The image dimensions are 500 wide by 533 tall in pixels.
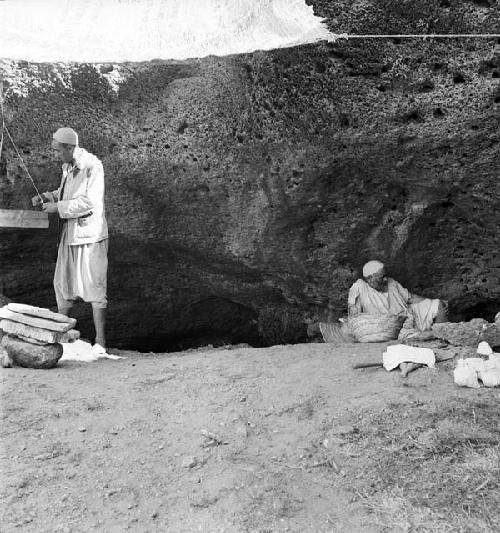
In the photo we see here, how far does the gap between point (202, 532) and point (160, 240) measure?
4000 millimetres

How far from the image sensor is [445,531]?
316 cm

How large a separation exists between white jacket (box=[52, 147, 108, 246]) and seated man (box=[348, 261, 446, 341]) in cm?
203

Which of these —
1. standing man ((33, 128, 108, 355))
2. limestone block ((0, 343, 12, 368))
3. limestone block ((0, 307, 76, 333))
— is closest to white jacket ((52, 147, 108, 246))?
standing man ((33, 128, 108, 355))

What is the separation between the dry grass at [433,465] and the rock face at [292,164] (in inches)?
93.0

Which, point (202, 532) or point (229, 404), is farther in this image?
point (229, 404)

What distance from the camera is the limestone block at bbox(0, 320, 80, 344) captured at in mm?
5223

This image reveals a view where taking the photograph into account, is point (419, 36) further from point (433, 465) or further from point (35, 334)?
point (35, 334)

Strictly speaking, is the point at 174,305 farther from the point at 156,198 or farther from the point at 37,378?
the point at 37,378

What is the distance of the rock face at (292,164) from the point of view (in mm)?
5727

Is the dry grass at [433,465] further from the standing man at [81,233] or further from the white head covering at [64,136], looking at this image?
the white head covering at [64,136]

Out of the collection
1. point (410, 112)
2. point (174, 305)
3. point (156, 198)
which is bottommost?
point (174, 305)

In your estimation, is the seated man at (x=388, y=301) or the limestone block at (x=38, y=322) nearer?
the limestone block at (x=38, y=322)

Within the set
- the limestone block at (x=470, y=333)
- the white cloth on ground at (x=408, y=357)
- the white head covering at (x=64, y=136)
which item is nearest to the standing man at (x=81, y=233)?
the white head covering at (x=64, y=136)

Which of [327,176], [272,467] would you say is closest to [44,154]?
[327,176]
